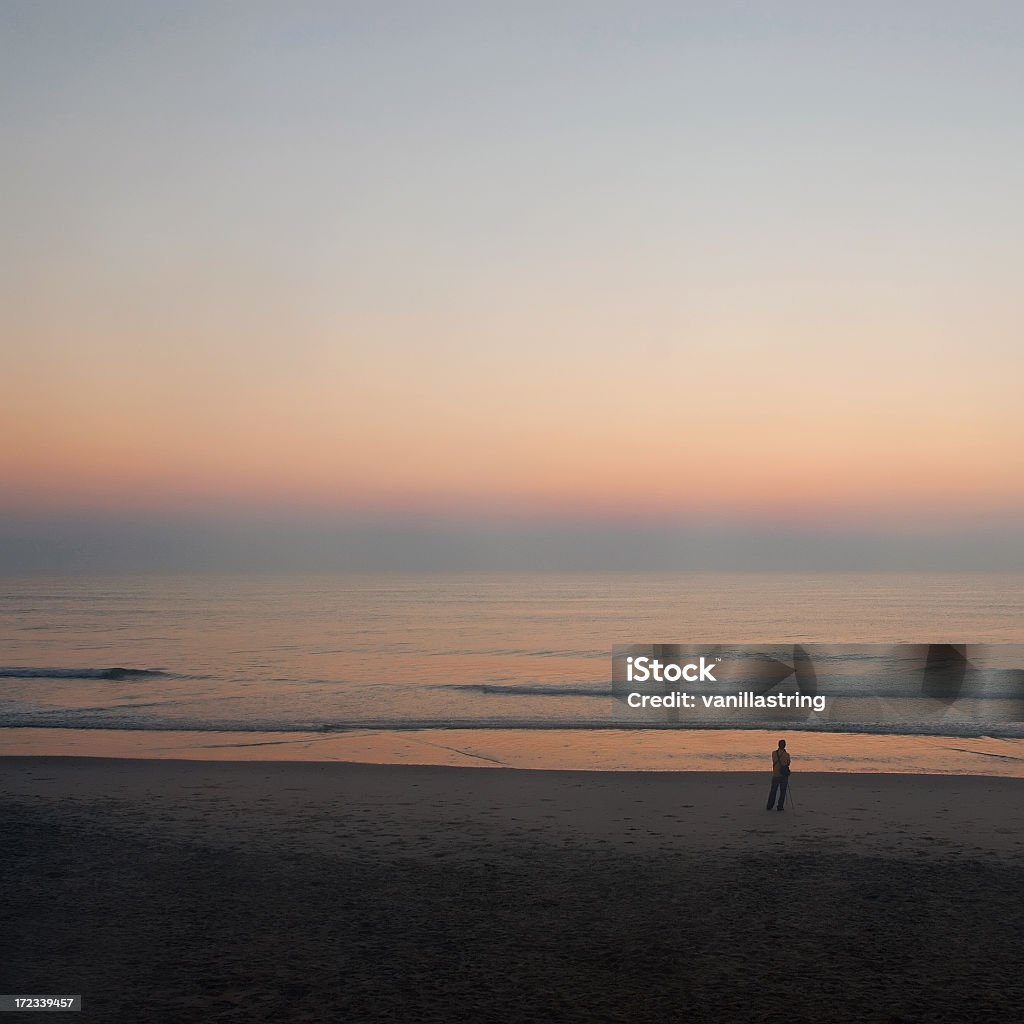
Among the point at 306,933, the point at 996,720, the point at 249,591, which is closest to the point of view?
the point at 306,933

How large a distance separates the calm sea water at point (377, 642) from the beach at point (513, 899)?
12.7 meters

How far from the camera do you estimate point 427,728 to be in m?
30.7

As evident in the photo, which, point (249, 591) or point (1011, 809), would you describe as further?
point (249, 591)

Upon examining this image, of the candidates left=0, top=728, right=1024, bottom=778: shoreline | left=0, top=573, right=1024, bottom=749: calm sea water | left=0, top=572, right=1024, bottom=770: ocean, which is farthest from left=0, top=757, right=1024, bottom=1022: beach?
left=0, top=573, right=1024, bottom=749: calm sea water

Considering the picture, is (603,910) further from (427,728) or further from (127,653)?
(127,653)

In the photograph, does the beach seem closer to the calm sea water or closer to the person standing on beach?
the person standing on beach

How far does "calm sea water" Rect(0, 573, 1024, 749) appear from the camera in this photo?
1387 inches

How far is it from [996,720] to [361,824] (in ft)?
79.4

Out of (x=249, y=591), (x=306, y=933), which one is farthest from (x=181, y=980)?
(x=249, y=591)

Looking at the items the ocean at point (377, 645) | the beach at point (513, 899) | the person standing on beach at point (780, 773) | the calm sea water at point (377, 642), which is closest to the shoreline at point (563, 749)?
the ocean at point (377, 645)

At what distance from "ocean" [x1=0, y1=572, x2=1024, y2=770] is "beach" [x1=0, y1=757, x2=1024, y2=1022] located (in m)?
10.8

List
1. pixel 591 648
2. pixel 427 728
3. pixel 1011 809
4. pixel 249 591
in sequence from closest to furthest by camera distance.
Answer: pixel 1011 809, pixel 427 728, pixel 591 648, pixel 249 591

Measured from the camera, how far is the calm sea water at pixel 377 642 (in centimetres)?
3522

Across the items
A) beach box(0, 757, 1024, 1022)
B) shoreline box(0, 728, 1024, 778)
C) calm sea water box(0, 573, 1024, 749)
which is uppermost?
beach box(0, 757, 1024, 1022)
